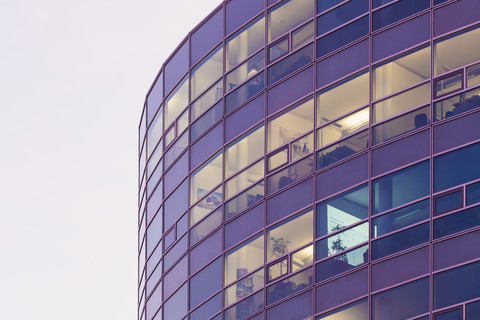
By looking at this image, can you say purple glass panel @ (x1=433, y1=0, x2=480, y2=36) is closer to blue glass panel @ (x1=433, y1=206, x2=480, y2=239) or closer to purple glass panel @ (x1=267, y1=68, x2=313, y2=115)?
purple glass panel @ (x1=267, y1=68, x2=313, y2=115)

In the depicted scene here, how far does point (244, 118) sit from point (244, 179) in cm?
204

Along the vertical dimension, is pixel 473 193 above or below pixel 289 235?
below

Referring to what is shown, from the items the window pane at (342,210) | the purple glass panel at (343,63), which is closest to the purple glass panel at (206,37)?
the purple glass panel at (343,63)

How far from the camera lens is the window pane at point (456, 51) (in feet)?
116

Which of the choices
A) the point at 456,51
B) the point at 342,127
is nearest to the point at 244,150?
the point at 342,127

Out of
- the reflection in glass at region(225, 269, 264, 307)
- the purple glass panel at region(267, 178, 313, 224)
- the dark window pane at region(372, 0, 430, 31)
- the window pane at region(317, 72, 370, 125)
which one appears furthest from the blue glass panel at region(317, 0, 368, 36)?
the reflection in glass at region(225, 269, 264, 307)

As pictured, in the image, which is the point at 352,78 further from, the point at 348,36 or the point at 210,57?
the point at 210,57

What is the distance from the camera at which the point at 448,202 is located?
1357 inches

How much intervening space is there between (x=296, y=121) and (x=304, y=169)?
169 cm

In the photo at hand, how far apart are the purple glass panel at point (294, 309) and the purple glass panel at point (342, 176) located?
9.58 ft

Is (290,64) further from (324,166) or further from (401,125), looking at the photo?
(401,125)

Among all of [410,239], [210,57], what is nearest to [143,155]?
[210,57]

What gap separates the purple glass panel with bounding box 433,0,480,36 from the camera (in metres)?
35.7

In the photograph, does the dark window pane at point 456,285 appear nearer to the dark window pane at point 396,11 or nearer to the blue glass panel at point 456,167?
the blue glass panel at point 456,167
